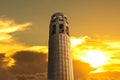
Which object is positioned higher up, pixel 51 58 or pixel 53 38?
pixel 53 38

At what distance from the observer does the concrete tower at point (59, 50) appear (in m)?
104

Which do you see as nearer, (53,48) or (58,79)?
(58,79)

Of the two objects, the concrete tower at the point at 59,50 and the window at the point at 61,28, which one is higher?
the window at the point at 61,28

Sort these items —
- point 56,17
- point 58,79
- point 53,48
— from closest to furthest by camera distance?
point 58,79
point 53,48
point 56,17

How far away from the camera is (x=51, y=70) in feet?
349

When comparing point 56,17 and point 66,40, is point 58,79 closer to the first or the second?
point 66,40

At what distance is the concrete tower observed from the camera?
341 ft

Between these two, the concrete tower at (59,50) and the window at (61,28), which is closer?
the concrete tower at (59,50)

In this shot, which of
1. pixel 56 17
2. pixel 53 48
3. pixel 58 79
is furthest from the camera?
pixel 56 17

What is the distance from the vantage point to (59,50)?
108 metres

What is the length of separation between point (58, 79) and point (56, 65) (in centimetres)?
601

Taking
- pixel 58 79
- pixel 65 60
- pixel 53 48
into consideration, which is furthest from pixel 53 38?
pixel 58 79

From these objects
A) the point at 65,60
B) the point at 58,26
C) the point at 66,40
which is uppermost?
the point at 58,26

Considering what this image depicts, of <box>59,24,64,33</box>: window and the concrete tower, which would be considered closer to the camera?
the concrete tower
